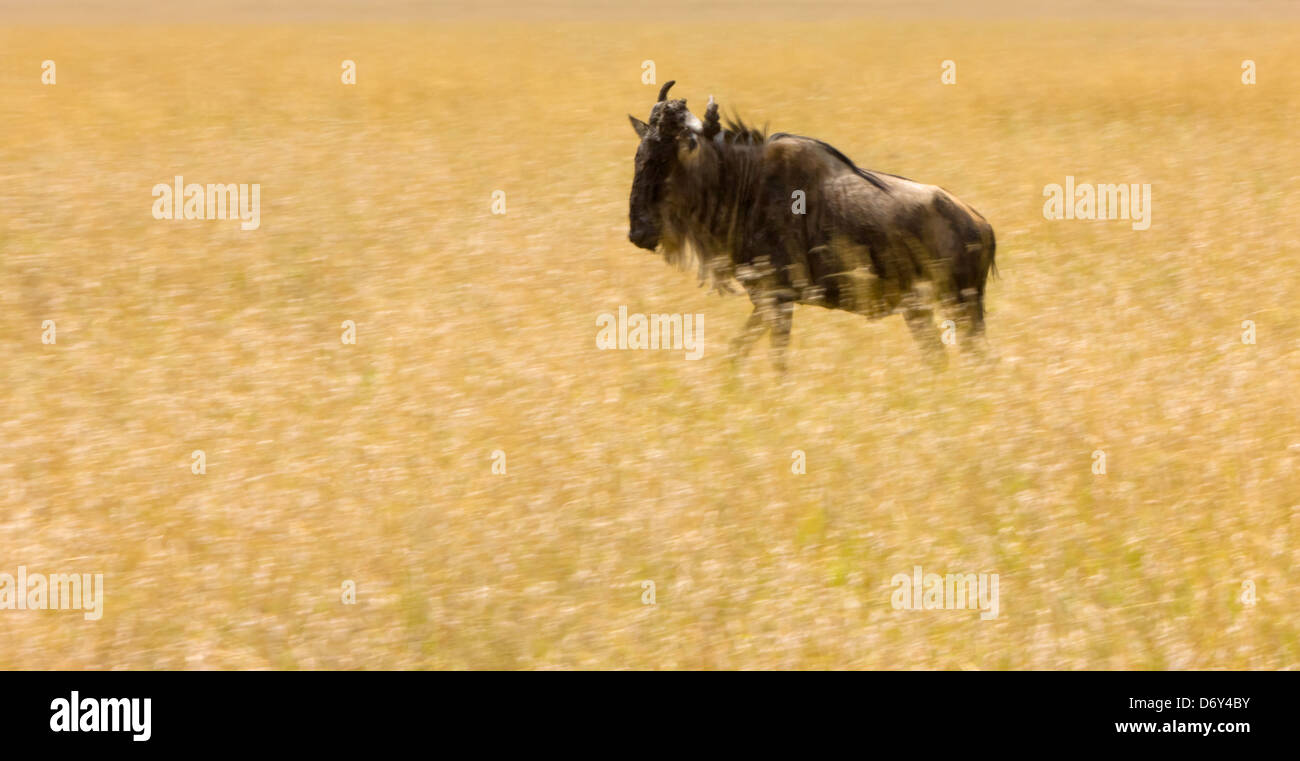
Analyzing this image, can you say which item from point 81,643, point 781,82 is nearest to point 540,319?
point 81,643

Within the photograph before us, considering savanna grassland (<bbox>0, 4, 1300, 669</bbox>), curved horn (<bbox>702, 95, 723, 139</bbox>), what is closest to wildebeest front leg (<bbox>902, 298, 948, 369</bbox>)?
savanna grassland (<bbox>0, 4, 1300, 669</bbox>)

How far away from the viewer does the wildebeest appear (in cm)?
794

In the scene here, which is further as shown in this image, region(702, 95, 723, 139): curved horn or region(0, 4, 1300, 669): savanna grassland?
region(702, 95, 723, 139): curved horn

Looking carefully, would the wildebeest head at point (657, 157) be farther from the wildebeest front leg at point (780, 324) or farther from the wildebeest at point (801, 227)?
the wildebeest front leg at point (780, 324)

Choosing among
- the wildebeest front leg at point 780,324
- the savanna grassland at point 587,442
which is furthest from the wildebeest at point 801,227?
the savanna grassland at point 587,442

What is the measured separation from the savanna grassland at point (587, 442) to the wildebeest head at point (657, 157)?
0.87 m

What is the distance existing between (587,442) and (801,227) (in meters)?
2.29

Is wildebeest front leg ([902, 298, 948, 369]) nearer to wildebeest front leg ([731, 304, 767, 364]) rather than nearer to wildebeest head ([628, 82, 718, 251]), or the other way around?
wildebeest front leg ([731, 304, 767, 364])

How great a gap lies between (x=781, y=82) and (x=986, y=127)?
5.30 metres

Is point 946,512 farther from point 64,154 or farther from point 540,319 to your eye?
point 64,154

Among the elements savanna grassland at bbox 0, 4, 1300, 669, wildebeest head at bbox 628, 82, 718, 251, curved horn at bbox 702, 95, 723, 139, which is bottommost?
savanna grassland at bbox 0, 4, 1300, 669

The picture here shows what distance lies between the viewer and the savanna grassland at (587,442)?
4961mm

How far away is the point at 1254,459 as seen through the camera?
6395 mm

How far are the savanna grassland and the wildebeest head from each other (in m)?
0.87
